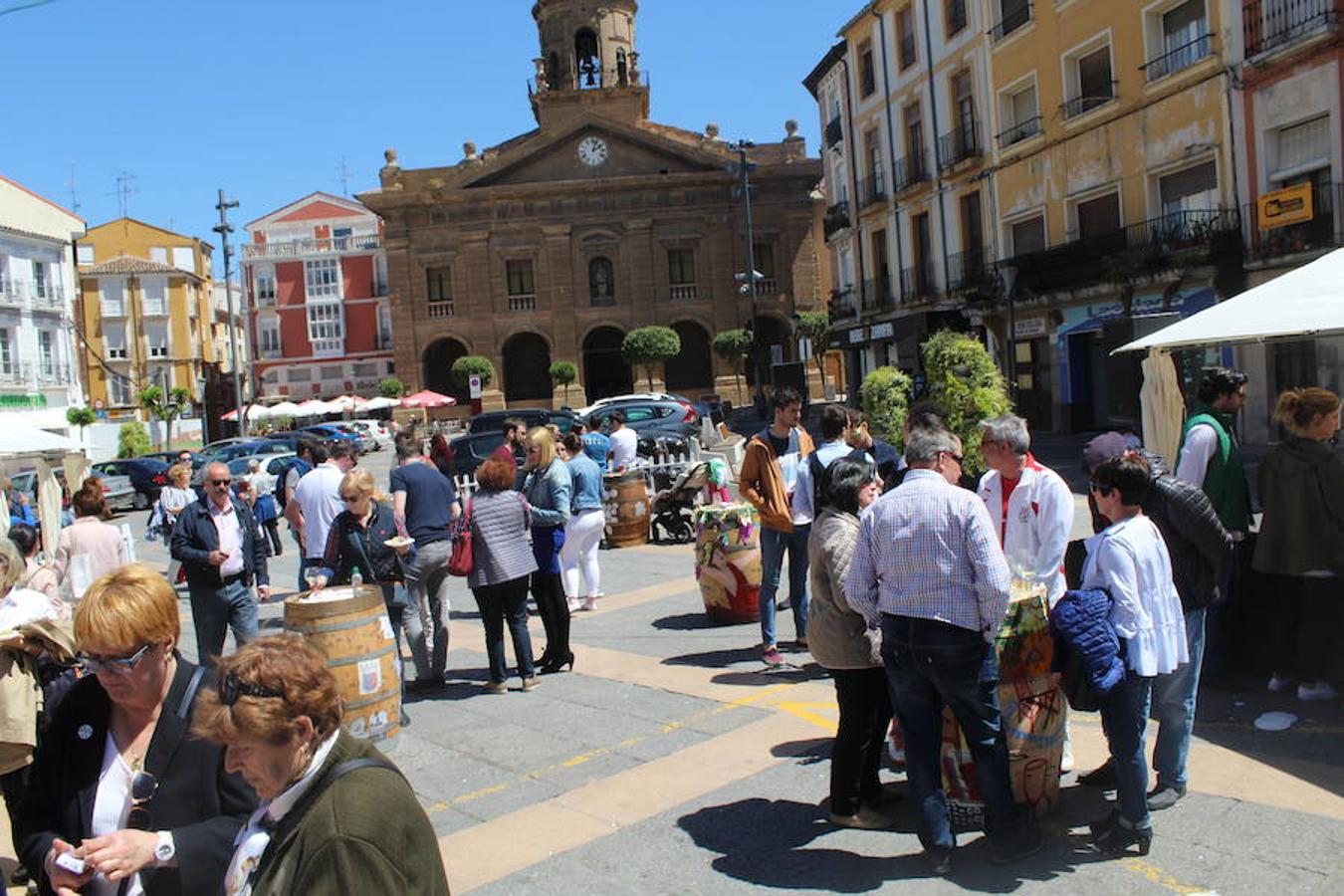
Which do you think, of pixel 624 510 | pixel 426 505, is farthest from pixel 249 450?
pixel 426 505

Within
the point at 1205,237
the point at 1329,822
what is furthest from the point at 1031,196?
the point at 1329,822

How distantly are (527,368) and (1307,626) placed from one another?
5035 cm

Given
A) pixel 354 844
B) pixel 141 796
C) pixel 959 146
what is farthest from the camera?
pixel 959 146

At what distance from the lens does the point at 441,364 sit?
54.9 meters

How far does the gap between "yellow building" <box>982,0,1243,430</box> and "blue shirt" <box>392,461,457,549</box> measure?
592 inches

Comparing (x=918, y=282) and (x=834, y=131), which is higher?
(x=834, y=131)

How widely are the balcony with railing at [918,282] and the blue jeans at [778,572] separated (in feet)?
82.3

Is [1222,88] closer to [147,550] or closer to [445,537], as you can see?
[445,537]

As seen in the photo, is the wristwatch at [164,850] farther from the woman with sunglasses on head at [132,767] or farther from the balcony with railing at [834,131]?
the balcony with railing at [834,131]

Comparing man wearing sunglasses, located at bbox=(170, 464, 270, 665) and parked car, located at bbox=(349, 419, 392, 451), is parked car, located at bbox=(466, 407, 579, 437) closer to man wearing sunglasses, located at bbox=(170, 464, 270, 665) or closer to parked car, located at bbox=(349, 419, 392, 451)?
parked car, located at bbox=(349, 419, 392, 451)

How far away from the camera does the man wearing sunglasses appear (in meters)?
7.38

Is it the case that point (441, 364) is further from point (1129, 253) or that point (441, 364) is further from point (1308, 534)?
point (1308, 534)

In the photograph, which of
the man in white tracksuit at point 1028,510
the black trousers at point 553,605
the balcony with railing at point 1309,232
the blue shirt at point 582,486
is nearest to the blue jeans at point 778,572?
the black trousers at point 553,605

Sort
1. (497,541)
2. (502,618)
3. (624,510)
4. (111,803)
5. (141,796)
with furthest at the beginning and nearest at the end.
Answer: (624,510), (502,618), (497,541), (111,803), (141,796)
